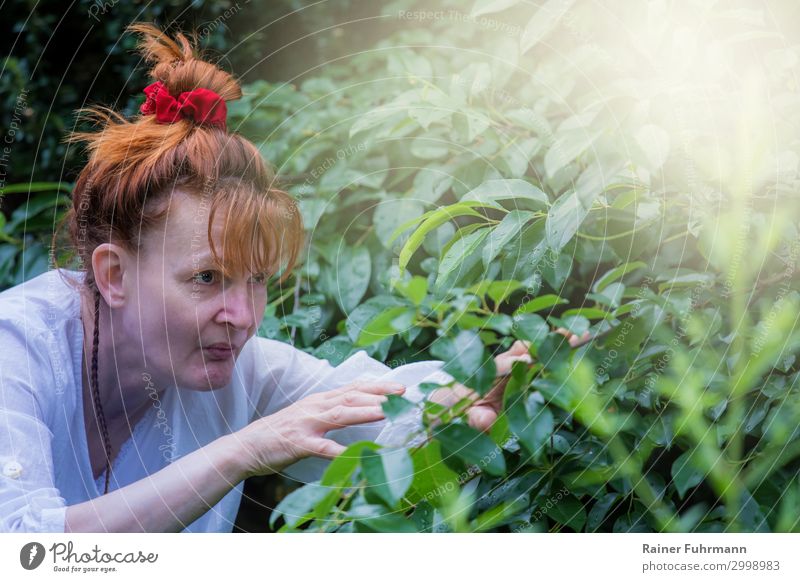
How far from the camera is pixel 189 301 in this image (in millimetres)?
748

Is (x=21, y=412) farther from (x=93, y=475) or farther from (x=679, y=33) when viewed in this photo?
(x=679, y=33)

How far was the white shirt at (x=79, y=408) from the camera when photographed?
0.73 m

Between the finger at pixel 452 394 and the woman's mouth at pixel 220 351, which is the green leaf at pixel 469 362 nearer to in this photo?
the finger at pixel 452 394

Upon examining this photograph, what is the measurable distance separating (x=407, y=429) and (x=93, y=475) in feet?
1.08

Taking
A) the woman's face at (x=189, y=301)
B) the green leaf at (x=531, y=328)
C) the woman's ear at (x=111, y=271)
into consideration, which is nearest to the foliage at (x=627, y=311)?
the green leaf at (x=531, y=328)

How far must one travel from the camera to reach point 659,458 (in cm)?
67

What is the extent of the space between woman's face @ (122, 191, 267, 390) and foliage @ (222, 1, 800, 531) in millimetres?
119

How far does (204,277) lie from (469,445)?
0.29 metres

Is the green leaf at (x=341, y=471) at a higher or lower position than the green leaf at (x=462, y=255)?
lower

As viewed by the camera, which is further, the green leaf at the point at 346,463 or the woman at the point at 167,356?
the woman at the point at 167,356

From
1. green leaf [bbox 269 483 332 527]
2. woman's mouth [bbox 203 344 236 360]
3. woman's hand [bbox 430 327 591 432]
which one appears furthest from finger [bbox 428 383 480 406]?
woman's mouth [bbox 203 344 236 360]

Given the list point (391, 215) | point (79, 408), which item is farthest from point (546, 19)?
point (79, 408)

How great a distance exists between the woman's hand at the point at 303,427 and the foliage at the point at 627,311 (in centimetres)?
4
